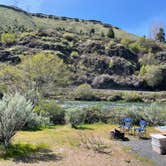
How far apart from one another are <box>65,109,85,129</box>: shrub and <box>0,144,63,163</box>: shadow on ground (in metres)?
8.05

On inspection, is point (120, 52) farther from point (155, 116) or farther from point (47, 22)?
point (155, 116)

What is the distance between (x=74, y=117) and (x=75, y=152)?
30.6 feet

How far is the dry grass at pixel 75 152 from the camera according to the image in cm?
1230

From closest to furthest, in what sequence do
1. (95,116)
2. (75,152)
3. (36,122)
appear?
(75,152), (36,122), (95,116)

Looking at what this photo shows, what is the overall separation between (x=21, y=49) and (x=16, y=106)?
76066 millimetres

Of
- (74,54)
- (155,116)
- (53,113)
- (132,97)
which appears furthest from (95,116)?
(74,54)

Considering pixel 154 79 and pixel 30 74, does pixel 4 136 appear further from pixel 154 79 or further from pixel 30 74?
pixel 154 79

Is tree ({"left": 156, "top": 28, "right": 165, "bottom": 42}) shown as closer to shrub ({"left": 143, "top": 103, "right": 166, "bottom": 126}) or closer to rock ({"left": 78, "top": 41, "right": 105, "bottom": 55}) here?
rock ({"left": 78, "top": 41, "right": 105, "bottom": 55})

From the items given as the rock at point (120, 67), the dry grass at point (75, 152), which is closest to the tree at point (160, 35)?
the rock at point (120, 67)

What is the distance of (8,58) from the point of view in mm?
82688

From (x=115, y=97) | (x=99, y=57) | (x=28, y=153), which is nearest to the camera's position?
(x=28, y=153)

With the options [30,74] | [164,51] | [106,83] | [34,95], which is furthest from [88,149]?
[164,51]

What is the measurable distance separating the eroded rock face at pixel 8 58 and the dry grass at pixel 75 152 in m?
63.4

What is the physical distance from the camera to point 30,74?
123 feet
